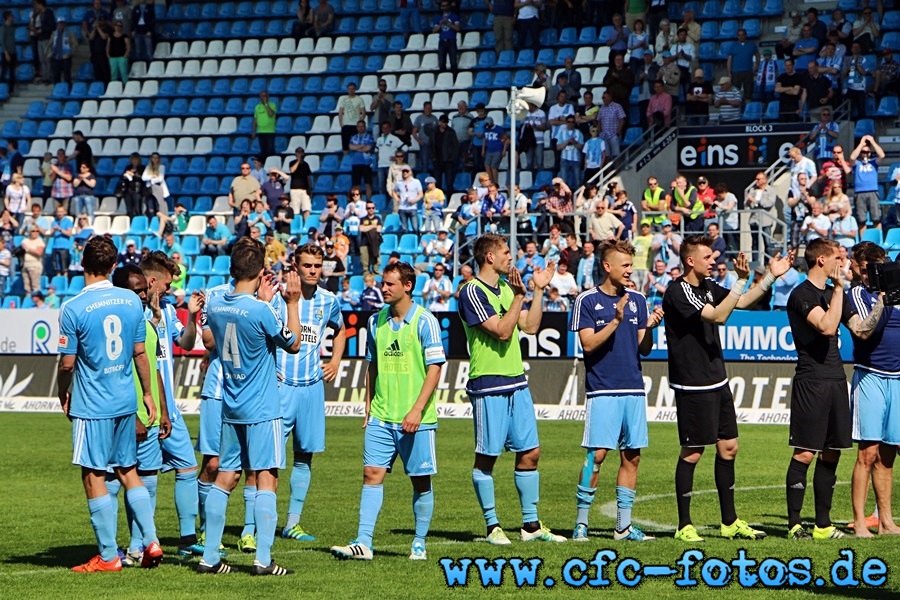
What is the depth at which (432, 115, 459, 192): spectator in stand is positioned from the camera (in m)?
33.0

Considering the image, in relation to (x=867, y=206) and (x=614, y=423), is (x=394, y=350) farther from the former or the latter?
(x=867, y=206)

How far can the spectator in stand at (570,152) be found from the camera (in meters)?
31.5

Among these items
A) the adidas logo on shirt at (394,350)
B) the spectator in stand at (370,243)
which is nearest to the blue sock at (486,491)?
the adidas logo on shirt at (394,350)

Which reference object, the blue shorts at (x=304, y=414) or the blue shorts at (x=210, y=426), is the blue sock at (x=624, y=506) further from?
the blue shorts at (x=210, y=426)

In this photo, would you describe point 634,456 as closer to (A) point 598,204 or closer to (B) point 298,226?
(A) point 598,204

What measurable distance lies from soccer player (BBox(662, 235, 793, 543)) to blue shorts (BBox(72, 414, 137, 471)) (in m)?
4.27

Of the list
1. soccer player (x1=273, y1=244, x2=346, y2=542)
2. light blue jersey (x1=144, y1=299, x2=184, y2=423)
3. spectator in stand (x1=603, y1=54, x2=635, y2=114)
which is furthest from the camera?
spectator in stand (x1=603, y1=54, x2=635, y2=114)

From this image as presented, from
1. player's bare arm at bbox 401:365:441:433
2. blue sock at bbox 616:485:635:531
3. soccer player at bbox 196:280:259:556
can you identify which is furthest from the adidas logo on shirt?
blue sock at bbox 616:485:635:531

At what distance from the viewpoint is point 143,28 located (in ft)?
135

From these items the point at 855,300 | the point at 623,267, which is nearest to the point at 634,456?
the point at 623,267

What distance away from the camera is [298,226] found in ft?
108

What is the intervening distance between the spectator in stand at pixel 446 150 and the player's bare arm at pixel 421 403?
74.6 feet

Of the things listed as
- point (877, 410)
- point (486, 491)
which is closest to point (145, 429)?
point (486, 491)

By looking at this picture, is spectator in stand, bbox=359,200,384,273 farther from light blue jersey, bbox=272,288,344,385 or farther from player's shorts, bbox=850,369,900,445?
player's shorts, bbox=850,369,900,445
